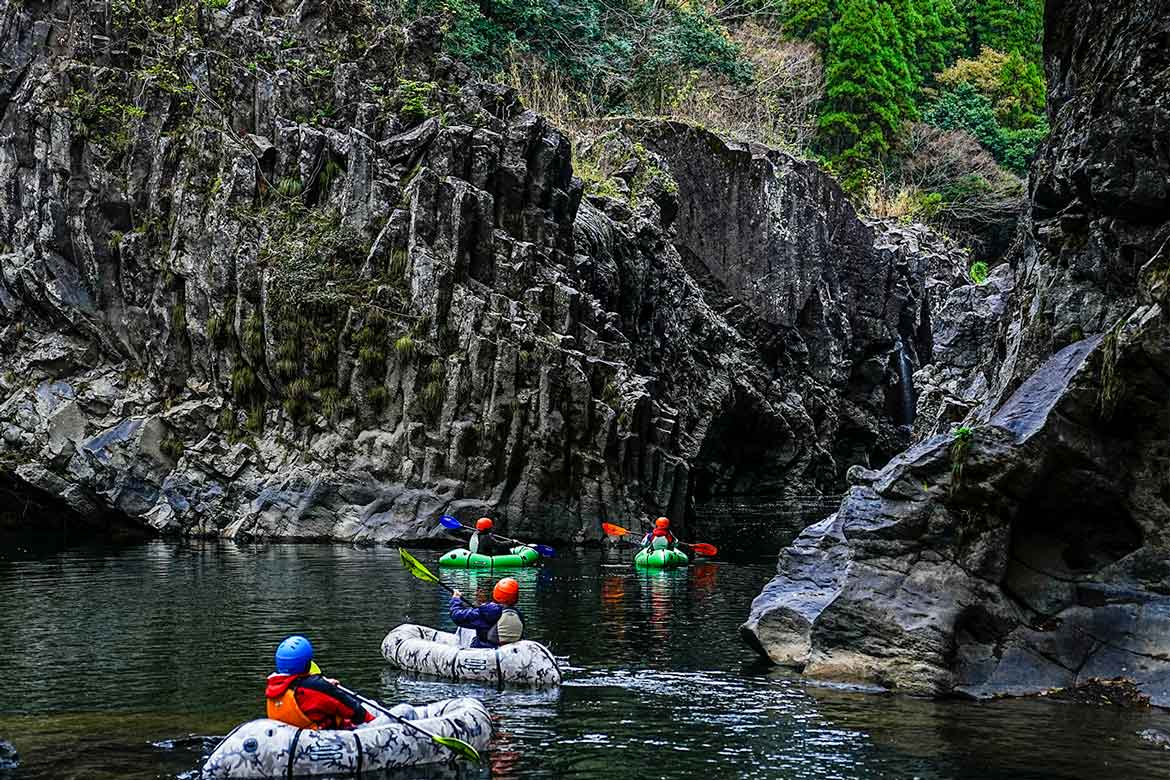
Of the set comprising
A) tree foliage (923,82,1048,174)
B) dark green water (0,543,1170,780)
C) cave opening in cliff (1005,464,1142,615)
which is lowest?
dark green water (0,543,1170,780)

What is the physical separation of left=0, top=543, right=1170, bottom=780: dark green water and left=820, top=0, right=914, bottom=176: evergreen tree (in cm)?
5046

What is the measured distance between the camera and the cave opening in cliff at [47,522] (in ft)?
150

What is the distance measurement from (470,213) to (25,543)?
64.9ft

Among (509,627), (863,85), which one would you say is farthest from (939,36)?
(509,627)

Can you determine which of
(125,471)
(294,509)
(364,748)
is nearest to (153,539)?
(125,471)

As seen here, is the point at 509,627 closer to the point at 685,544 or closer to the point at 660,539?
the point at 660,539

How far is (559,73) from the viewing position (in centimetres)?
6744

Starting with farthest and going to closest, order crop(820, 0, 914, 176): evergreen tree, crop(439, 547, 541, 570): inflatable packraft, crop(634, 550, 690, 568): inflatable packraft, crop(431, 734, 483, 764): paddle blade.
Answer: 1. crop(820, 0, 914, 176): evergreen tree
2. crop(634, 550, 690, 568): inflatable packraft
3. crop(439, 547, 541, 570): inflatable packraft
4. crop(431, 734, 483, 764): paddle blade

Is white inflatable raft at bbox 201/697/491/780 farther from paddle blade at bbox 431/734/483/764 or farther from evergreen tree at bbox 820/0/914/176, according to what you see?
evergreen tree at bbox 820/0/914/176

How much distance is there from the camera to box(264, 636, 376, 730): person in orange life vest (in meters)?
15.0

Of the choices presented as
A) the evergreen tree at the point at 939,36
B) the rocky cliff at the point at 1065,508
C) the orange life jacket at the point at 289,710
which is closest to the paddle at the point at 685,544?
the rocky cliff at the point at 1065,508

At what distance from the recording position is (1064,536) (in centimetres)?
2000

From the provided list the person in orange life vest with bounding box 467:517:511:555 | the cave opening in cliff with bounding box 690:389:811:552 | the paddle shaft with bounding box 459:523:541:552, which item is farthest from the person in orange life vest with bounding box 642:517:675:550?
the cave opening in cliff with bounding box 690:389:811:552

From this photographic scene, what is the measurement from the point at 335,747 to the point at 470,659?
6.07 meters
